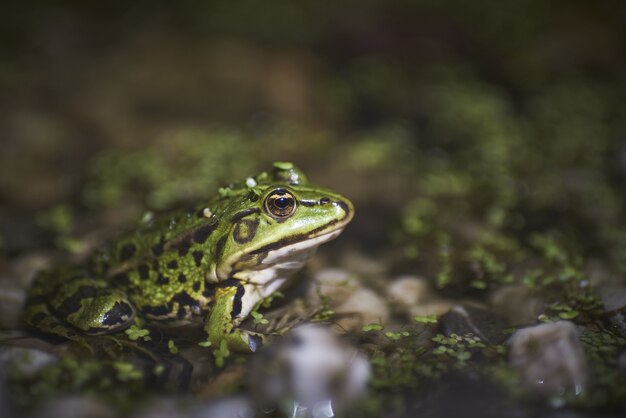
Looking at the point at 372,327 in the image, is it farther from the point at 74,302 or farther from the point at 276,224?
the point at 74,302

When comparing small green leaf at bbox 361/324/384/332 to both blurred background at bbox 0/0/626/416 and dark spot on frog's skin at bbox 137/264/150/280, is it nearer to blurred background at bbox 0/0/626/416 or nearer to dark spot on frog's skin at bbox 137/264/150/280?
blurred background at bbox 0/0/626/416

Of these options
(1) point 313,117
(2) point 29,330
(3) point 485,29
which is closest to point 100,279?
(2) point 29,330

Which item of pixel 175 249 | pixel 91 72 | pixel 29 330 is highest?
pixel 91 72

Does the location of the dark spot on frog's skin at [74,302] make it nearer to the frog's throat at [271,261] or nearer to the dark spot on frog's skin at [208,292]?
the dark spot on frog's skin at [208,292]

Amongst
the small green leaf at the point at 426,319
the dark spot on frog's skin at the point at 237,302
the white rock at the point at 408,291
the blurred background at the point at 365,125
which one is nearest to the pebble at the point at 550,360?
the blurred background at the point at 365,125

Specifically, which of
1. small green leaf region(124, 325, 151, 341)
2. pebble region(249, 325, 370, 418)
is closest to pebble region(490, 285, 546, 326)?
pebble region(249, 325, 370, 418)

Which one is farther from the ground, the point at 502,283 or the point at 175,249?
the point at 175,249

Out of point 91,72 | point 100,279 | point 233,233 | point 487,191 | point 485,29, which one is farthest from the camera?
point 485,29

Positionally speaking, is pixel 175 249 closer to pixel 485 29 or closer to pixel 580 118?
pixel 580 118
